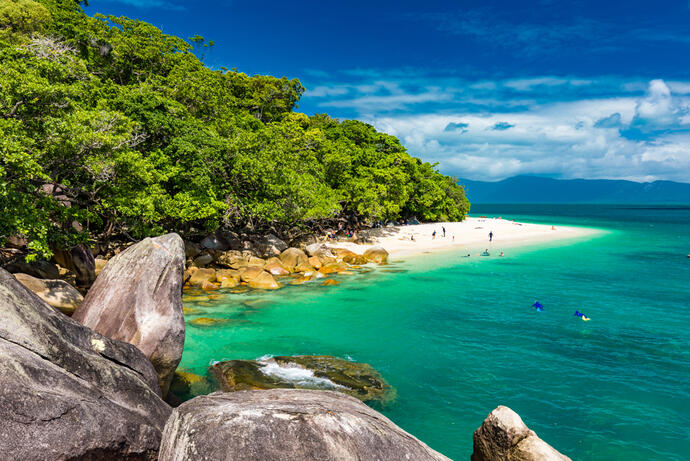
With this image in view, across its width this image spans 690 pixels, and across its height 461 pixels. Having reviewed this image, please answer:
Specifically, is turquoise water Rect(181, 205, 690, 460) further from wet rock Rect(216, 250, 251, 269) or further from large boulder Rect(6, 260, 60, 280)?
large boulder Rect(6, 260, 60, 280)

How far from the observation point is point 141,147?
85.6 ft

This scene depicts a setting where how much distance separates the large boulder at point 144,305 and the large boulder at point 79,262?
12.4 metres

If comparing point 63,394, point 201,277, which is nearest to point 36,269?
point 201,277

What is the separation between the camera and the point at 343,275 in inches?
1261

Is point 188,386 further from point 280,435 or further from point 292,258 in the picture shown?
point 292,258

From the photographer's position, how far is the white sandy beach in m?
48.3

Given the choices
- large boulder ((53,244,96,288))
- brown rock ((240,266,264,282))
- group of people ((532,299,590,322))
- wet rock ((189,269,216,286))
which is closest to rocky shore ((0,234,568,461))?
large boulder ((53,244,96,288))

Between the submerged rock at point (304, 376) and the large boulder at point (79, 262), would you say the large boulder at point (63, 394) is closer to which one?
the submerged rock at point (304, 376)

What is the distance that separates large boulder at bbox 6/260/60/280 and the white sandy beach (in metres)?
27.6

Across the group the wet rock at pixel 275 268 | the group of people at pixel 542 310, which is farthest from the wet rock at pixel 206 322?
the group of people at pixel 542 310

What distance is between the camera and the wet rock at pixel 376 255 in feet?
125

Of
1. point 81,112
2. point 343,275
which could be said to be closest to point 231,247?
point 343,275

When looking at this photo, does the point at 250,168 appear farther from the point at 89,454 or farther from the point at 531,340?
the point at 89,454

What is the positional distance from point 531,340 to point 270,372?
1292 centimetres
